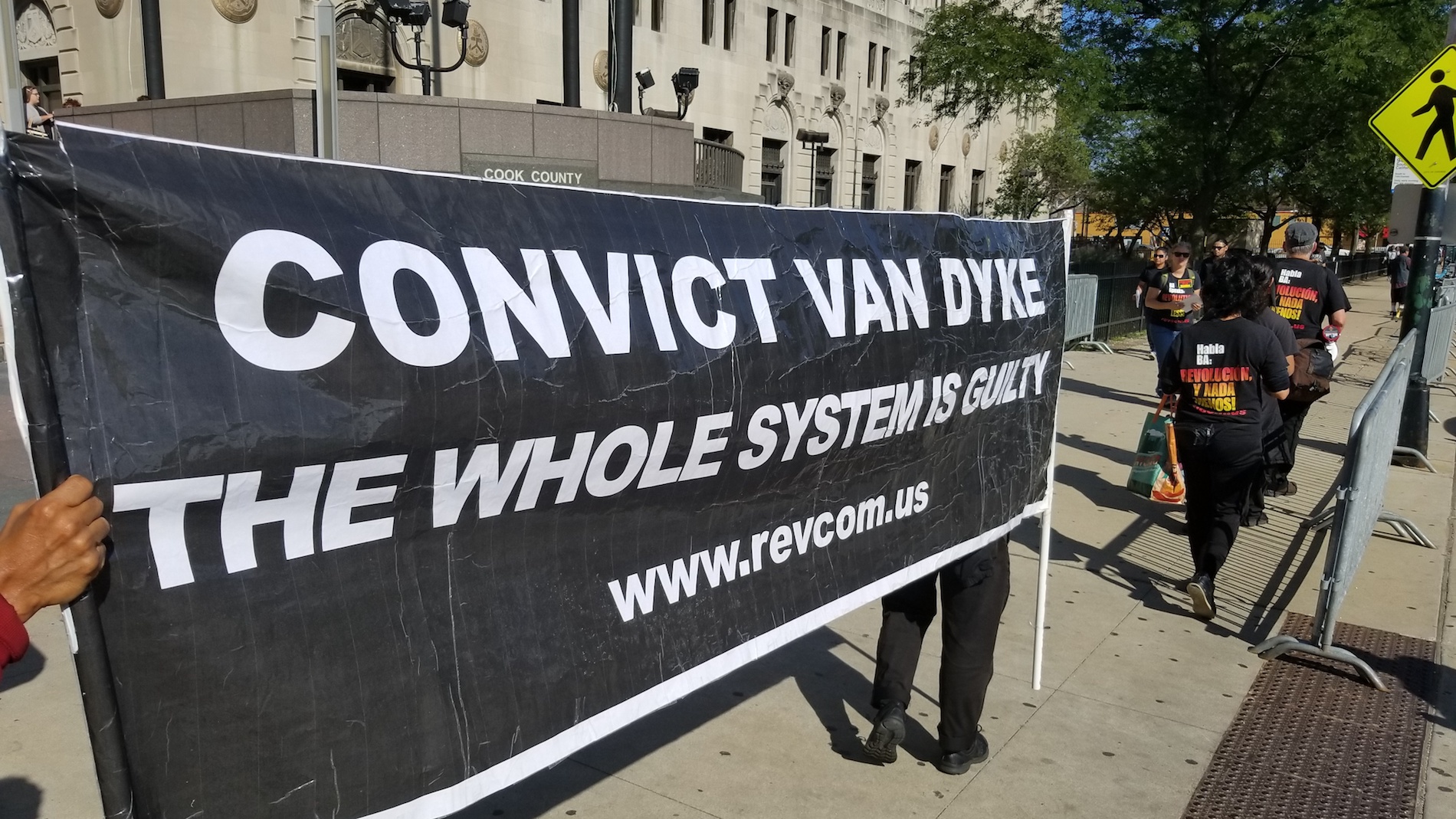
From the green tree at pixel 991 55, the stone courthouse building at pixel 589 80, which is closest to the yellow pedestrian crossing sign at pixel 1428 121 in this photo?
the stone courthouse building at pixel 589 80

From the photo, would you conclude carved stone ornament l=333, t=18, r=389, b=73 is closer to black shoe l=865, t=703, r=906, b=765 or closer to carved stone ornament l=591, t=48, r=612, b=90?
carved stone ornament l=591, t=48, r=612, b=90

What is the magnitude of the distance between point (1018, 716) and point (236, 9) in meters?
21.8

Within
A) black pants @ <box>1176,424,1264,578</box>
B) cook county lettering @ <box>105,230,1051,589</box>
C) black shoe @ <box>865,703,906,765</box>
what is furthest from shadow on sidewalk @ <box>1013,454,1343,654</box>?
cook county lettering @ <box>105,230,1051,589</box>

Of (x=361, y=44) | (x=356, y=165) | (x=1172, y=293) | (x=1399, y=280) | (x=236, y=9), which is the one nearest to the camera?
(x=356, y=165)

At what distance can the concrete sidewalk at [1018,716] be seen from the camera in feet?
12.2

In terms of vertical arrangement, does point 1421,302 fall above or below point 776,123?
below

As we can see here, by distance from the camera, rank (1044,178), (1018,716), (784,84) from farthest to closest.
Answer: (1044,178) → (784,84) → (1018,716)

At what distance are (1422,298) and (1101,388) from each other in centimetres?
462

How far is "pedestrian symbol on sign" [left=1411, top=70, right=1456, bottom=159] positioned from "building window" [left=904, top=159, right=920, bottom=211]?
42.4m

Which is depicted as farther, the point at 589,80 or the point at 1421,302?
the point at 589,80

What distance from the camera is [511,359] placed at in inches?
83.4

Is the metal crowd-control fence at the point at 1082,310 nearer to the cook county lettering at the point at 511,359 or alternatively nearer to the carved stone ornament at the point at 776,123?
the cook county lettering at the point at 511,359

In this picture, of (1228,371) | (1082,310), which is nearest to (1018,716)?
(1228,371)

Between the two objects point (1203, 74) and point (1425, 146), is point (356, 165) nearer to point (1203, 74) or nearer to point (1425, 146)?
point (1425, 146)
